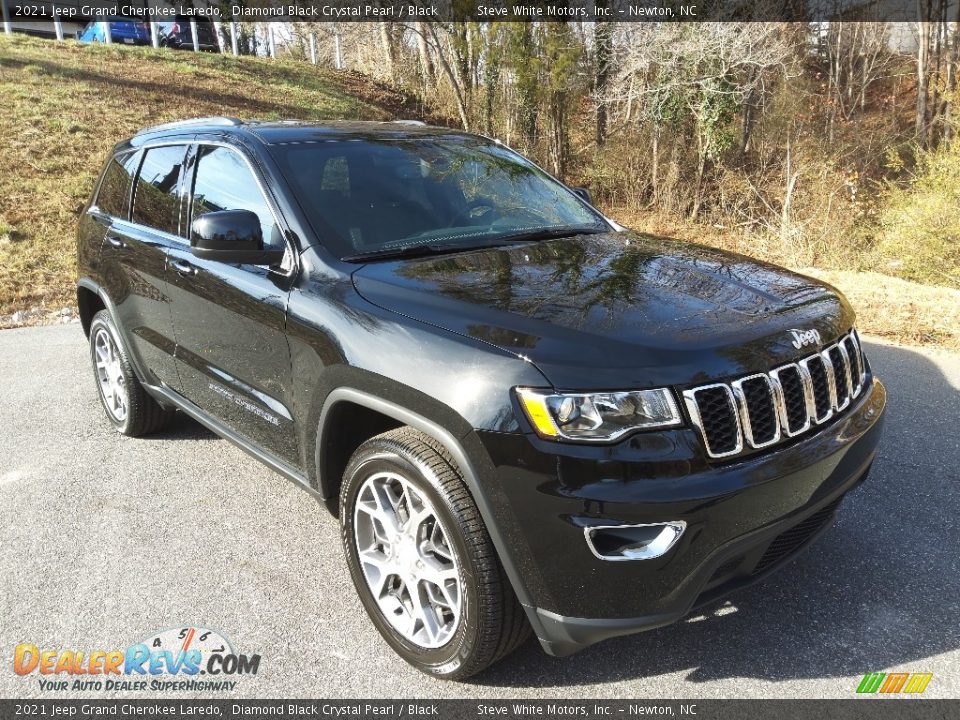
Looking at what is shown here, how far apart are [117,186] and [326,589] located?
Answer: 120 inches

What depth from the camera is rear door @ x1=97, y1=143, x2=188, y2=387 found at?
391cm

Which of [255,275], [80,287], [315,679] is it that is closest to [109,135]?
[80,287]

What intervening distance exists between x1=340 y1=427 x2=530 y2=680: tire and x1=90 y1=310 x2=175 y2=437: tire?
7.99 feet

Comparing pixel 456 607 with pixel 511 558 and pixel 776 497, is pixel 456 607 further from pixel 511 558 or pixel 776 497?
pixel 776 497

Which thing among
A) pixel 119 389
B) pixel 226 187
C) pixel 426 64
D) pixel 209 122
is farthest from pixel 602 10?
pixel 226 187

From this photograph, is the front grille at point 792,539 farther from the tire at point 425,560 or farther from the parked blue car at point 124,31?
the parked blue car at point 124,31

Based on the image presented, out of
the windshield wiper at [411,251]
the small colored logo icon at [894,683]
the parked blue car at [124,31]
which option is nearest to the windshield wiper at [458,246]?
the windshield wiper at [411,251]

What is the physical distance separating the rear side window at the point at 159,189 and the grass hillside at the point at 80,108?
516 centimetres

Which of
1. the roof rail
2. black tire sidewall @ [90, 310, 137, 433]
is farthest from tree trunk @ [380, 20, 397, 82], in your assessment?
the roof rail

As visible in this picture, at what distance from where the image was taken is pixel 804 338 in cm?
247

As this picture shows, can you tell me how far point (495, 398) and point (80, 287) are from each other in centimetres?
402

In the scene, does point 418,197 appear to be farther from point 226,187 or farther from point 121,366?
point 121,366

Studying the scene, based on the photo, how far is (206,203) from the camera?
3.62 m

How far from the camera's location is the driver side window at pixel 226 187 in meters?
3.22
